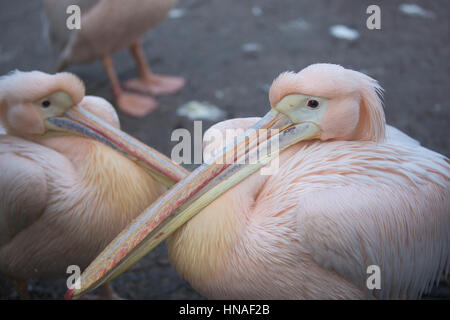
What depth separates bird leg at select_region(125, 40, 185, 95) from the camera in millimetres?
3814

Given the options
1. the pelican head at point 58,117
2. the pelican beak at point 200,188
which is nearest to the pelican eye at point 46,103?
the pelican head at point 58,117

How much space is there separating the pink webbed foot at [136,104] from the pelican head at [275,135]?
6.97 feet

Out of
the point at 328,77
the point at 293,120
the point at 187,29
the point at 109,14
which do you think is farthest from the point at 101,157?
the point at 187,29

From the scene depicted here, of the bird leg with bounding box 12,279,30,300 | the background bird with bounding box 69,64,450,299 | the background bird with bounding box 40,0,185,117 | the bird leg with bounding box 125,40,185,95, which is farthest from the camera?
the bird leg with bounding box 125,40,185,95

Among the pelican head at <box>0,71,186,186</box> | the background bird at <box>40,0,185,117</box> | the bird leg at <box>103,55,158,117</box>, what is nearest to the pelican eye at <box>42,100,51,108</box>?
the pelican head at <box>0,71,186,186</box>

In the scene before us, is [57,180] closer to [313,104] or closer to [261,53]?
[313,104]

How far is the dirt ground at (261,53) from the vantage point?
11.1 ft

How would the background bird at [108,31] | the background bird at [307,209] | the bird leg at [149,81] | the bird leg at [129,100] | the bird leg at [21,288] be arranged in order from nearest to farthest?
the background bird at [307,209] → the bird leg at [21,288] → the background bird at [108,31] → the bird leg at [129,100] → the bird leg at [149,81]

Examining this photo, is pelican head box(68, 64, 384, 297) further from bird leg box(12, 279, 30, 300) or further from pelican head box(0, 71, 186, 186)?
bird leg box(12, 279, 30, 300)

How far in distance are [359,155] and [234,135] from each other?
1.67ft

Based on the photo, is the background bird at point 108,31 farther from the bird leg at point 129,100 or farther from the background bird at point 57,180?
the background bird at point 57,180

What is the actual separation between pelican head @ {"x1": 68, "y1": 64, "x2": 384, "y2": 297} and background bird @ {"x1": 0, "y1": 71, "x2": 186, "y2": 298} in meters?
0.23

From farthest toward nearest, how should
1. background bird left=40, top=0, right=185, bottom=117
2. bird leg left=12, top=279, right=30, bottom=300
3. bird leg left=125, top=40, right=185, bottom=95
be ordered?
bird leg left=125, top=40, right=185, bottom=95 → background bird left=40, top=0, right=185, bottom=117 → bird leg left=12, top=279, right=30, bottom=300

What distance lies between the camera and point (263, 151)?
1.65m
